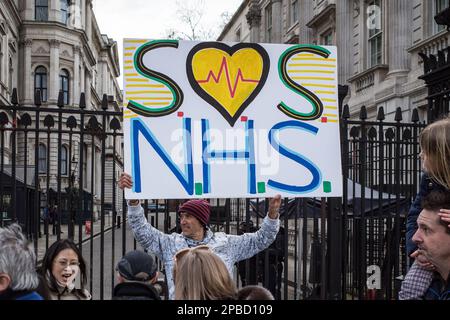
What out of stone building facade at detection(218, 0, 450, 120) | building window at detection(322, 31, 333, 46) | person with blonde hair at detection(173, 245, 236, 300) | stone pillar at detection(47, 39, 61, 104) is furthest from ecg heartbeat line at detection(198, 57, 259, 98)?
stone pillar at detection(47, 39, 61, 104)

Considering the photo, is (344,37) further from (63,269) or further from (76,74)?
(76,74)

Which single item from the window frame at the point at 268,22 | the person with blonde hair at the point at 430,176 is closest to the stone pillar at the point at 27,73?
the window frame at the point at 268,22

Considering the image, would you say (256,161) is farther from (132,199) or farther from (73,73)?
(73,73)

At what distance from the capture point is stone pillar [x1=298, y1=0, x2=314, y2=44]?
2609 centimetres

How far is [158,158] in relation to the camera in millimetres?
4316

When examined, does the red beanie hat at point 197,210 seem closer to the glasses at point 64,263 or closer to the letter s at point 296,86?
the glasses at point 64,263

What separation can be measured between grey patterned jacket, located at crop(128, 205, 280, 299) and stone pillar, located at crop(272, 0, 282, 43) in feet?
93.0

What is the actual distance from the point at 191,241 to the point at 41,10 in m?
42.3

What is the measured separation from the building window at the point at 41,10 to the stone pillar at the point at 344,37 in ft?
89.8

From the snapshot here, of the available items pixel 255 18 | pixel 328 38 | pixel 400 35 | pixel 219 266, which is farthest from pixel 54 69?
pixel 219 266

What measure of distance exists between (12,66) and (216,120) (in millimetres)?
36107

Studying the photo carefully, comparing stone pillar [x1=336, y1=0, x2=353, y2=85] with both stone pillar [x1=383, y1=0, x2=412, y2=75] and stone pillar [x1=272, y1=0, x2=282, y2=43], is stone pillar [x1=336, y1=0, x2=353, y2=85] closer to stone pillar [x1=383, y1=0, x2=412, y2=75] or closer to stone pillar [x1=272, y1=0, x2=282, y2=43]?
stone pillar [x1=383, y1=0, x2=412, y2=75]

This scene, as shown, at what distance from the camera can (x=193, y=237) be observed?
4.16 meters
